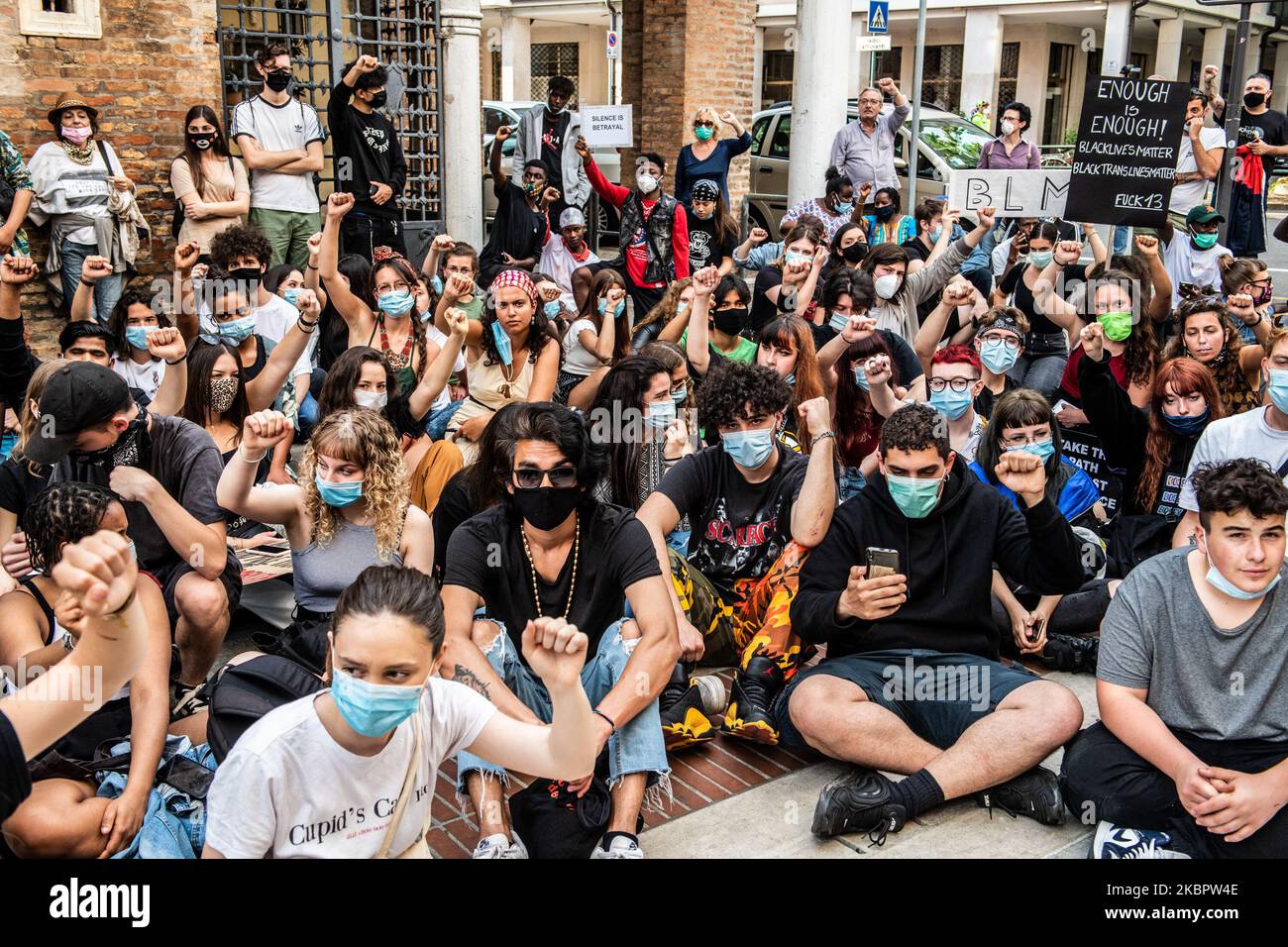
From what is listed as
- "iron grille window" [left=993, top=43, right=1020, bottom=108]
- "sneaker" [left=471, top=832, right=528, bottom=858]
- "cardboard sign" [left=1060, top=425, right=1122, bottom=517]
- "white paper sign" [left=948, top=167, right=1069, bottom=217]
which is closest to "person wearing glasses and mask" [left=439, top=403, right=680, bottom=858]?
"sneaker" [left=471, top=832, right=528, bottom=858]

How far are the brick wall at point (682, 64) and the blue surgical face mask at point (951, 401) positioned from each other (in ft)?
32.8

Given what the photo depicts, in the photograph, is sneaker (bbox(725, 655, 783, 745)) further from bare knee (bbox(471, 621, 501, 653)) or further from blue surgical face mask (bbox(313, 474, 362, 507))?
blue surgical face mask (bbox(313, 474, 362, 507))

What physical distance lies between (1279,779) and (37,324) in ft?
28.6

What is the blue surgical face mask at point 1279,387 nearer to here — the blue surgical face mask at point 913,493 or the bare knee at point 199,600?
the blue surgical face mask at point 913,493

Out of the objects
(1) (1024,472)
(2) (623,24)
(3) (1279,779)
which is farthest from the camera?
(2) (623,24)

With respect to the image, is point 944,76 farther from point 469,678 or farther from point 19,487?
point 469,678

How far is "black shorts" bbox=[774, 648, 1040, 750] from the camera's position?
4.20 m

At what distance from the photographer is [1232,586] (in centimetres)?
360

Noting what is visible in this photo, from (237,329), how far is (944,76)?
28481 mm

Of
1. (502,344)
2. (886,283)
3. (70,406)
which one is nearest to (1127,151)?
(886,283)

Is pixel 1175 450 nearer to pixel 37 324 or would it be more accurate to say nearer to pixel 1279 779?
pixel 1279 779

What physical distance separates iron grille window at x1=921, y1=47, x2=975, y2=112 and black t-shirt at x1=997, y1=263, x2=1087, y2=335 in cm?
2468
